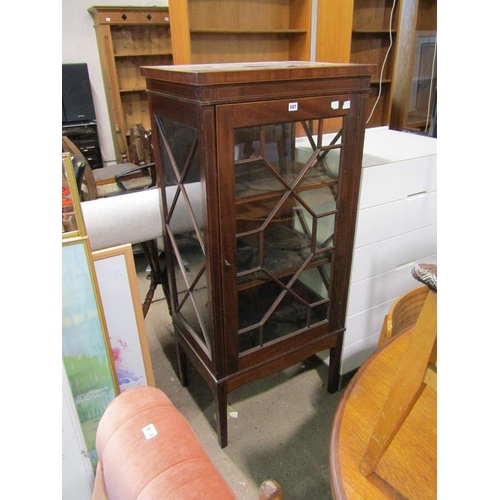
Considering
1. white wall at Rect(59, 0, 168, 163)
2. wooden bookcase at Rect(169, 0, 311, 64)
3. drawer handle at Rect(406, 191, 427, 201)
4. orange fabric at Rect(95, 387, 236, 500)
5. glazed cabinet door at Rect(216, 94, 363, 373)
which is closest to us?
orange fabric at Rect(95, 387, 236, 500)

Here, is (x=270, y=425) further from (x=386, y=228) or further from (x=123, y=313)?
(x=386, y=228)

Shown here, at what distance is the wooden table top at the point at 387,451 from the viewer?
25.5 inches

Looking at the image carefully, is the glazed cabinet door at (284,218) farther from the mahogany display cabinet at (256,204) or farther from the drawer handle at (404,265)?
the drawer handle at (404,265)

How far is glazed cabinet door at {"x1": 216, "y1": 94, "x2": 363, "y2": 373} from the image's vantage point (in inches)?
40.8

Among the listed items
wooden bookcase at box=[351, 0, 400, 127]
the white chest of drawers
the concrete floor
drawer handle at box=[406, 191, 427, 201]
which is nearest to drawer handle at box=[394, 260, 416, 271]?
the white chest of drawers

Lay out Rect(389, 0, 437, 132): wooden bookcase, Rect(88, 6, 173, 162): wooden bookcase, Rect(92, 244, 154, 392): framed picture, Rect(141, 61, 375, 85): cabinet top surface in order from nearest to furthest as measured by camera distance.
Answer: Rect(141, 61, 375, 85): cabinet top surface
Rect(92, 244, 154, 392): framed picture
Rect(389, 0, 437, 132): wooden bookcase
Rect(88, 6, 173, 162): wooden bookcase

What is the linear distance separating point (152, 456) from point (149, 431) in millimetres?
64

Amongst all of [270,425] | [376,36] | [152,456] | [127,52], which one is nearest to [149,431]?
[152,456]

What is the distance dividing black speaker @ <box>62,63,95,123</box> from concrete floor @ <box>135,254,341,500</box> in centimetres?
260

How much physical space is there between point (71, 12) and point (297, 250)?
3.42 m

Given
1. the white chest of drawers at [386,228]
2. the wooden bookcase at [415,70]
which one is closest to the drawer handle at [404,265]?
the white chest of drawers at [386,228]

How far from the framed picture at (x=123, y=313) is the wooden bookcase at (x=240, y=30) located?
3.17 feet

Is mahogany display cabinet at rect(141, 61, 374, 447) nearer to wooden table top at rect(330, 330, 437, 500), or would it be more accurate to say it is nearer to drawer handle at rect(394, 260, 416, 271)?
drawer handle at rect(394, 260, 416, 271)
